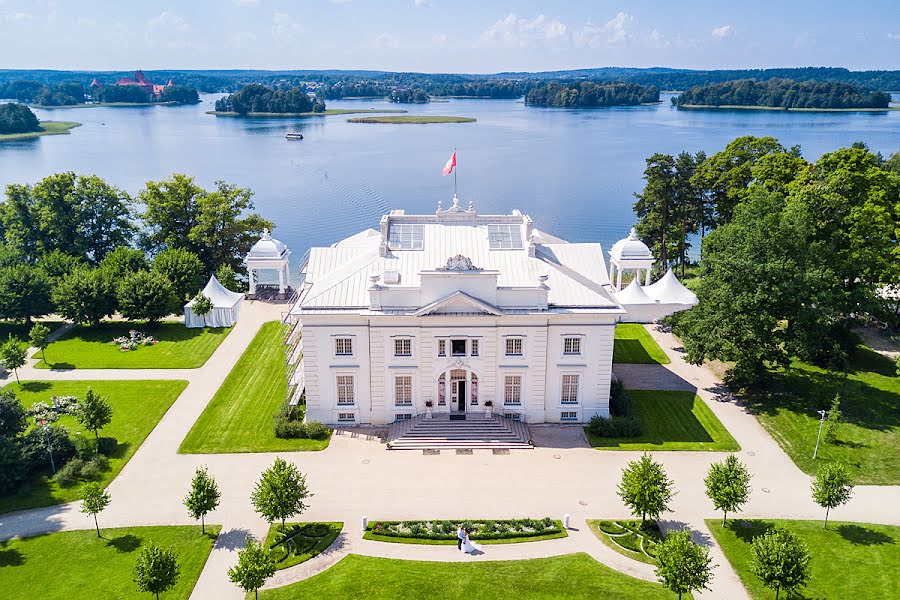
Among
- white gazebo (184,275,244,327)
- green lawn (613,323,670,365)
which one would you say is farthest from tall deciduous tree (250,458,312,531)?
white gazebo (184,275,244,327)

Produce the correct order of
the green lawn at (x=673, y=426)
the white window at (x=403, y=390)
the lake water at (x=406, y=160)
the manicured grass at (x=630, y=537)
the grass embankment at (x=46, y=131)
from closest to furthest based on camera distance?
the manicured grass at (x=630, y=537) < the green lawn at (x=673, y=426) < the white window at (x=403, y=390) < the lake water at (x=406, y=160) < the grass embankment at (x=46, y=131)

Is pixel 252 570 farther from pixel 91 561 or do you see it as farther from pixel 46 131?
pixel 46 131

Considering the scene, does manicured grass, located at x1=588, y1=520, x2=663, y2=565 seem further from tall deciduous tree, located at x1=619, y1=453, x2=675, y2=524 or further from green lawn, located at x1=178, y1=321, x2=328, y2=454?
green lawn, located at x1=178, y1=321, x2=328, y2=454

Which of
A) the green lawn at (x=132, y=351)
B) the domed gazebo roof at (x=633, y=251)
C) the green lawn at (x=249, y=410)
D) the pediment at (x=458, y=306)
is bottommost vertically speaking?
the green lawn at (x=249, y=410)

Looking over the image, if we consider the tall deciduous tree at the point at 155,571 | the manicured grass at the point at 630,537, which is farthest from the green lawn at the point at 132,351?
the manicured grass at the point at 630,537

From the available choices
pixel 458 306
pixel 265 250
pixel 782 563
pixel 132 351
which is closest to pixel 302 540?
pixel 458 306

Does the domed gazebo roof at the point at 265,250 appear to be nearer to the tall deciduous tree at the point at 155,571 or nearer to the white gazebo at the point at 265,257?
the white gazebo at the point at 265,257
